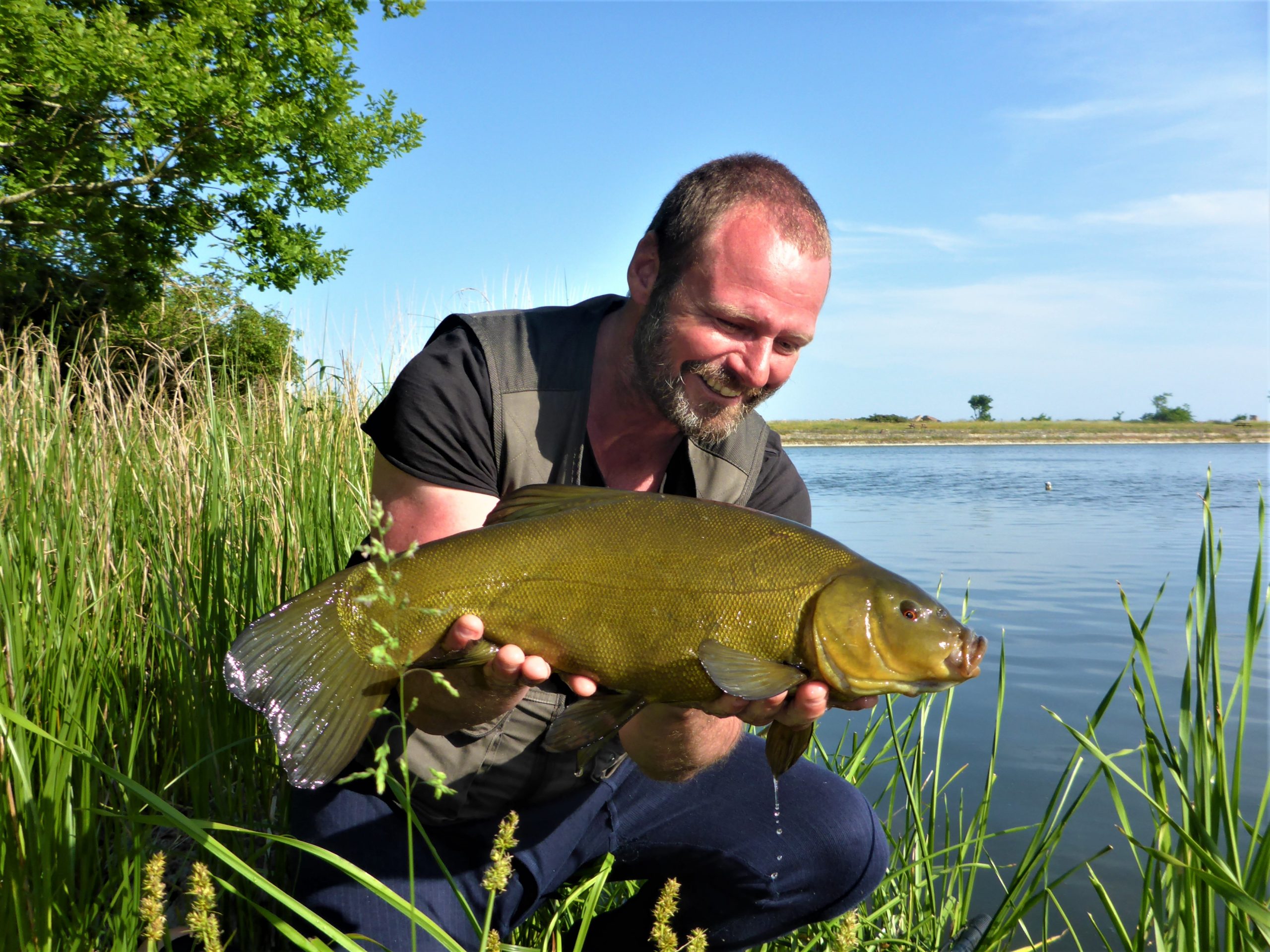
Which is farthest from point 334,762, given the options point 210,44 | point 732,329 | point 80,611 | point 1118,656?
point 210,44

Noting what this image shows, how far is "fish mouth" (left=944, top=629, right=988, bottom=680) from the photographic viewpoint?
1.76 meters

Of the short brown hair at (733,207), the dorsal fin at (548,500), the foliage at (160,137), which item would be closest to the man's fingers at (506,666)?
the dorsal fin at (548,500)

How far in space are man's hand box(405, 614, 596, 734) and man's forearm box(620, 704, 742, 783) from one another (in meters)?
0.35

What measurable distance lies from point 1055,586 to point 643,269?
7399 mm

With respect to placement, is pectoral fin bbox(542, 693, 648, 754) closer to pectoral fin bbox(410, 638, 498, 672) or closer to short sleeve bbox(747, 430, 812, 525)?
pectoral fin bbox(410, 638, 498, 672)

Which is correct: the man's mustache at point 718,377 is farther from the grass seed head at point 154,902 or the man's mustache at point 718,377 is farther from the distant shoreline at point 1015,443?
the distant shoreline at point 1015,443

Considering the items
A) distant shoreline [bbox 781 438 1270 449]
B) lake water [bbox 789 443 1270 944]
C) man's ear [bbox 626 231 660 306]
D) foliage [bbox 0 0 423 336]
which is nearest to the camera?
man's ear [bbox 626 231 660 306]

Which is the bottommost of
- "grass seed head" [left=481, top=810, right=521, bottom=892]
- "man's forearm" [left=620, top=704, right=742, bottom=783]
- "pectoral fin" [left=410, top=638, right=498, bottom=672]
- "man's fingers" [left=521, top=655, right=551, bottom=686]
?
"man's forearm" [left=620, top=704, right=742, bottom=783]

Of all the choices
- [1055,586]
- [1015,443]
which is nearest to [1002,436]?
[1015,443]

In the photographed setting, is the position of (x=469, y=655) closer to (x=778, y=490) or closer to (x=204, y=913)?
(x=204, y=913)

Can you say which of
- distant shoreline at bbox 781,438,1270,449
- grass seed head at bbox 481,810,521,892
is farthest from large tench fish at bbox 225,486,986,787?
distant shoreline at bbox 781,438,1270,449

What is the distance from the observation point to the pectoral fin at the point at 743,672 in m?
1.71

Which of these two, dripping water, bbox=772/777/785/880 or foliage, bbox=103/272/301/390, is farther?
foliage, bbox=103/272/301/390

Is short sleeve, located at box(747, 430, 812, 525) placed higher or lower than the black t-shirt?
lower
